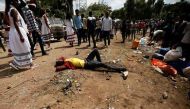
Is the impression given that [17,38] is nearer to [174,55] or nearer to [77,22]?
[174,55]

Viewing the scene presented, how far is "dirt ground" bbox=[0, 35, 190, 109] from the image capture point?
515 centimetres

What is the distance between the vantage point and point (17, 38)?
22.2 ft

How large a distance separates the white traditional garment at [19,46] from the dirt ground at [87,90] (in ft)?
0.87

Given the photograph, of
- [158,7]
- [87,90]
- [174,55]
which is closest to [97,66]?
[87,90]

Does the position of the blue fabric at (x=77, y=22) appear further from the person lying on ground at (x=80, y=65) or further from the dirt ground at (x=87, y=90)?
the person lying on ground at (x=80, y=65)

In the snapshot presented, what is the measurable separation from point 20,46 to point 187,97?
15.4 ft

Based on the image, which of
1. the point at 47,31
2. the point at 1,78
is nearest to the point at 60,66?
the point at 1,78

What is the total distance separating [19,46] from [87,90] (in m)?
2.50

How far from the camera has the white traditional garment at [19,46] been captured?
6723mm

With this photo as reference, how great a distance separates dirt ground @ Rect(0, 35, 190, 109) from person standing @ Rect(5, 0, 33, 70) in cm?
28

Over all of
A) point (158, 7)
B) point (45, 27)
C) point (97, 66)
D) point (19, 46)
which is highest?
point (45, 27)

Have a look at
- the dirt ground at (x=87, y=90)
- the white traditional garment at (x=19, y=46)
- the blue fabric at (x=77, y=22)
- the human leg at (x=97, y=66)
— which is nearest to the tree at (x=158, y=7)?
the blue fabric at (x=77, y=22)

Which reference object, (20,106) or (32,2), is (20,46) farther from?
(32,2)

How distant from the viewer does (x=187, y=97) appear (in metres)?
6.70
